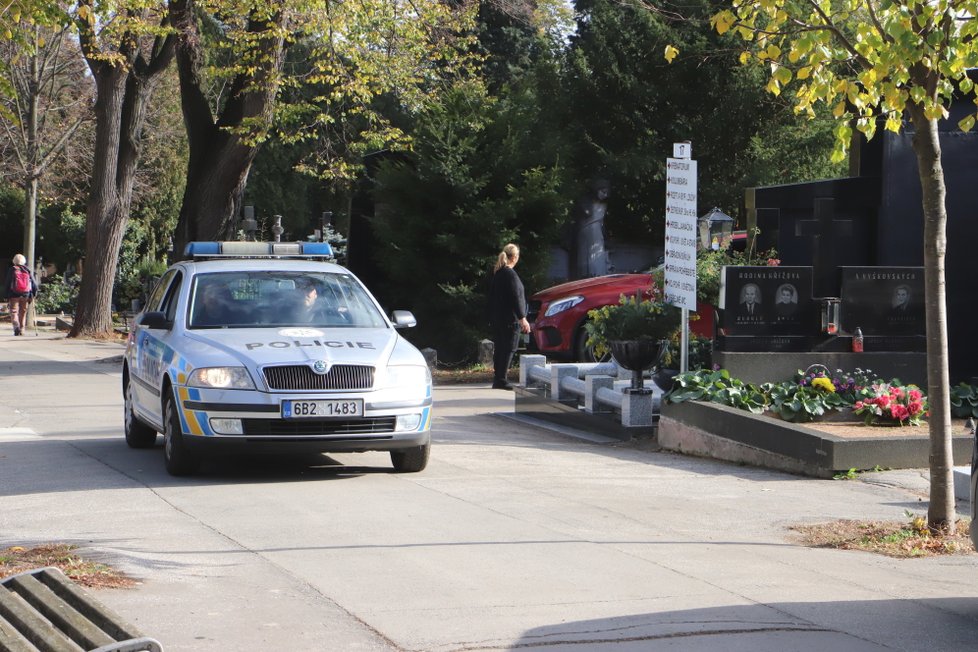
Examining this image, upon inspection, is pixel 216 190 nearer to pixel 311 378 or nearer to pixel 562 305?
pixel 562 305

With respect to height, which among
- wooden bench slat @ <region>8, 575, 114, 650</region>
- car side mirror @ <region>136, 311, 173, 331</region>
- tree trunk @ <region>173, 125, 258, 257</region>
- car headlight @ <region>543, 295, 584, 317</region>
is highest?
tree trunk @ <region>173, 125, 258, 257</region>

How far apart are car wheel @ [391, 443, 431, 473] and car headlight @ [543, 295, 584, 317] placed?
345 inches

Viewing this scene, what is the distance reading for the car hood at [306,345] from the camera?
31.3ft

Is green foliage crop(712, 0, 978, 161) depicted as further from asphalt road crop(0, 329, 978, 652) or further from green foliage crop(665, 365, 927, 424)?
green foliage crop(665, 365, 927, 424)

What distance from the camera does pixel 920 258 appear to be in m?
14.9

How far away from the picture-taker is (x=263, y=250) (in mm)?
12070

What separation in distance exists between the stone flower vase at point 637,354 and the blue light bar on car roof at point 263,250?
10.0 feet

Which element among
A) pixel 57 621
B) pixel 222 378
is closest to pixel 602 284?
pixel 222 378

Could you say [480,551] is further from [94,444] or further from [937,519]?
[94,444]

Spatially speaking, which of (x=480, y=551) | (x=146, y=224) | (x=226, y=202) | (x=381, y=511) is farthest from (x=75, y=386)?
(x=146, y=224)

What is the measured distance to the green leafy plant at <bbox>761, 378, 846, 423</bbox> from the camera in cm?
1175

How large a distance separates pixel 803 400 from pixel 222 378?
533 centimetres

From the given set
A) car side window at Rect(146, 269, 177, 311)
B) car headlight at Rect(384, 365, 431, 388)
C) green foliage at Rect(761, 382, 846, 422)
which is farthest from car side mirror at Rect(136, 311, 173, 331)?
green foliage at Rect(761, 382, 846, 422)

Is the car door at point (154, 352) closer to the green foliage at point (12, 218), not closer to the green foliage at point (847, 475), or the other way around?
the green foliage at point (847, 475)
